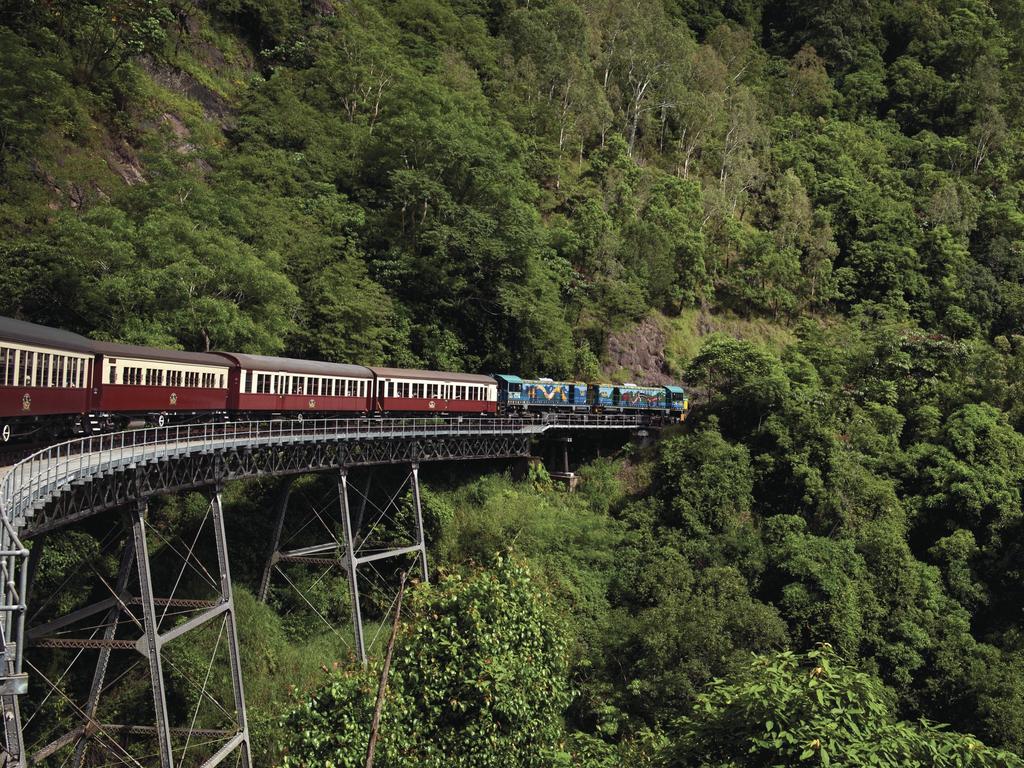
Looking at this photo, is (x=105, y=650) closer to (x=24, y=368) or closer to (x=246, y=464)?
(x=246, y=464)

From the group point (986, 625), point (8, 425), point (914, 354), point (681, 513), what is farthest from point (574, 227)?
point (8, 425)

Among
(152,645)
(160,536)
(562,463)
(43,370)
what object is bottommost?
(152,645)

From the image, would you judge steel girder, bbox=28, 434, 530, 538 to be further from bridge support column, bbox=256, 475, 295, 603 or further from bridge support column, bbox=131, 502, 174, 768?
bridge support column, bbox=131, 502, 174, 768

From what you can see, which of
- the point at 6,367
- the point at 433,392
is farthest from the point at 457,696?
the point at 433,392

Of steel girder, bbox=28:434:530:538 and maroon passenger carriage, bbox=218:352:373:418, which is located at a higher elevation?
maroon passenger carriage, bbox=218:352:373:418

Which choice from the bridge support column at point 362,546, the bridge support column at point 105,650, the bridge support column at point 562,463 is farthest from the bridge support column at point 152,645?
the bridge support column at point 562,463

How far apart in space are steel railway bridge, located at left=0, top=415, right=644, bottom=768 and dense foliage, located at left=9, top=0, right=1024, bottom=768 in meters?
2.02

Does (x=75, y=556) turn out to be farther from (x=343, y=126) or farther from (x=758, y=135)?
(x=758, y=135)

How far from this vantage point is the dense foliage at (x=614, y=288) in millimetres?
29616

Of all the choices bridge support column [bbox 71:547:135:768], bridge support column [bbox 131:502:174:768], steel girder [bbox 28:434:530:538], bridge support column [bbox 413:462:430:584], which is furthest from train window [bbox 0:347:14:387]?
bridge support column [bbox 413:462:430:584]

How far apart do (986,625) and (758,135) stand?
50.0 metres

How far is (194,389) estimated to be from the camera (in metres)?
27.4

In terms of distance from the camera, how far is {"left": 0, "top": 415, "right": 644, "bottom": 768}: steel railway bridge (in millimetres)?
15773

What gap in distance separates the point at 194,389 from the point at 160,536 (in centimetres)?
603
